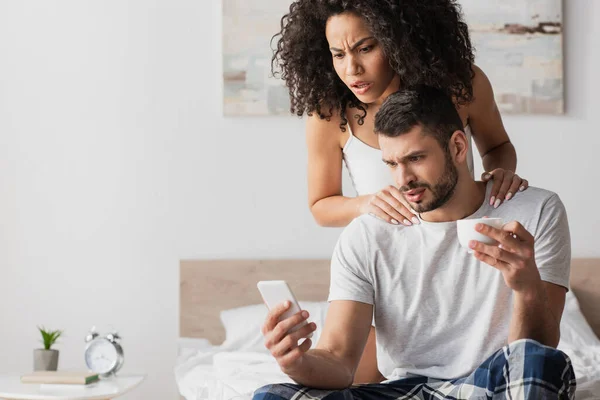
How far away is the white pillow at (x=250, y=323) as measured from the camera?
10.2ft

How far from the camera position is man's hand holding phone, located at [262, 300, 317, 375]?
1.38m

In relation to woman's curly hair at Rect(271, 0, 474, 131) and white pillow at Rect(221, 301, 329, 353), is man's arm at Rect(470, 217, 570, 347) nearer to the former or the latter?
woman's curly hair at Rect(271, 0, 474, 131)

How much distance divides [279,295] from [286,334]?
0.24 feet

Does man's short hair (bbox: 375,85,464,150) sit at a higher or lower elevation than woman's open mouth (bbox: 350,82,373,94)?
lower

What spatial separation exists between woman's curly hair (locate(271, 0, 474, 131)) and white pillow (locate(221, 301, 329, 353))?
3.95 feet

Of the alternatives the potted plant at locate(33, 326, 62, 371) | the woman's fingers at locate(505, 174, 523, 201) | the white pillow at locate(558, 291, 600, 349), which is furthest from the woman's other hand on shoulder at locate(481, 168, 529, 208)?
the potted plant at locate(33, 326, 62, 371)

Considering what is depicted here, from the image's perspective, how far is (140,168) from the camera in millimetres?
3561

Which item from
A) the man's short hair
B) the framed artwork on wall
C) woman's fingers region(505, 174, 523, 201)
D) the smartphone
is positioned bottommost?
the smartphone

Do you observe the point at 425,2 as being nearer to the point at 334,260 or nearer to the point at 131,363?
the point at 334,260

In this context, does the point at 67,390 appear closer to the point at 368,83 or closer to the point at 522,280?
the point at 368,83

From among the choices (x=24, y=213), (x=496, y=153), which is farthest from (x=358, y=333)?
(x=24, y=213)

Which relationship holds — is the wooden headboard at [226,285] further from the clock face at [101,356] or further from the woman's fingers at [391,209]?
the woman's fingers at [391,209]

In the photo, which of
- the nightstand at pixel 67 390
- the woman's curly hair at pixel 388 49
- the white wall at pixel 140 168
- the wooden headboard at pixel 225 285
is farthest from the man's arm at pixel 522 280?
the white wall at pixel 140 168

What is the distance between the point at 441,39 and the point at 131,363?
7.26 ft
